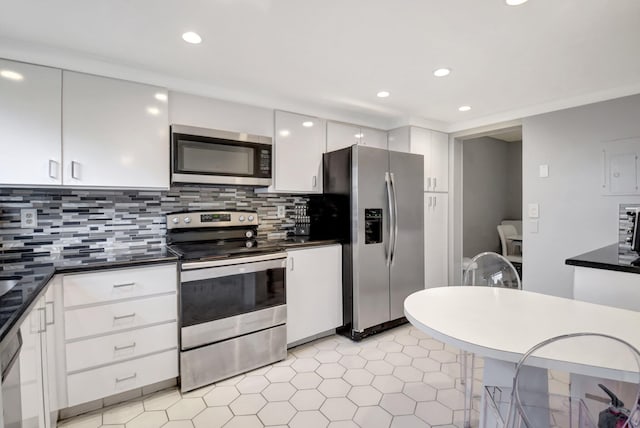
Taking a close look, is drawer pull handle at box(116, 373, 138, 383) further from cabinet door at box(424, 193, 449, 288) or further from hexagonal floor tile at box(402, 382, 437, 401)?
cabinet door at box(424, 193, 449, 288)

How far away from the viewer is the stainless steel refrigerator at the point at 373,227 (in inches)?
109

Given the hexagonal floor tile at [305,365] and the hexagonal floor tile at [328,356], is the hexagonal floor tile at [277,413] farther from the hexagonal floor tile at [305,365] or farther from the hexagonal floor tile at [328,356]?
the hexagonal floor tile at [328,356]

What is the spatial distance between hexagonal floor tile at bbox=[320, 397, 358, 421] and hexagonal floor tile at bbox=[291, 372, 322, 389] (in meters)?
0.20

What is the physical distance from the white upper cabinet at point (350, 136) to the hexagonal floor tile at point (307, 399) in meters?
2.09

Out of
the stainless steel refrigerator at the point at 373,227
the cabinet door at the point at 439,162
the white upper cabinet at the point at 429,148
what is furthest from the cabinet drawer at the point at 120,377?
the cabinet door at the point at 439,162

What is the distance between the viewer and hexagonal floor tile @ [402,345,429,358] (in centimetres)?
254

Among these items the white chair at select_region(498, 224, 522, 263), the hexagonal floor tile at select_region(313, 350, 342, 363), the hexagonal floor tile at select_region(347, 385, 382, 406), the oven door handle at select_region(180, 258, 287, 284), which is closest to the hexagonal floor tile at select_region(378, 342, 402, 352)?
the hexagonal floor tile at select_region(313, 350, 342, 363)

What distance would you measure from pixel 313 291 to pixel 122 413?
1.48 m

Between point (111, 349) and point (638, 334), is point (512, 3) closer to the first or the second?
point (638, 334)

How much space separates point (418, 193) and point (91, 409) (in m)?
3.02

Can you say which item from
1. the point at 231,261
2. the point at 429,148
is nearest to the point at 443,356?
the point at 231,261

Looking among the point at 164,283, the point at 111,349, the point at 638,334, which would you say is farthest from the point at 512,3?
the point at 111,349

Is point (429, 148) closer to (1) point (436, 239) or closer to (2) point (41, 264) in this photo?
(1) point (436, 239)

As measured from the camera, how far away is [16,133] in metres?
1.83
